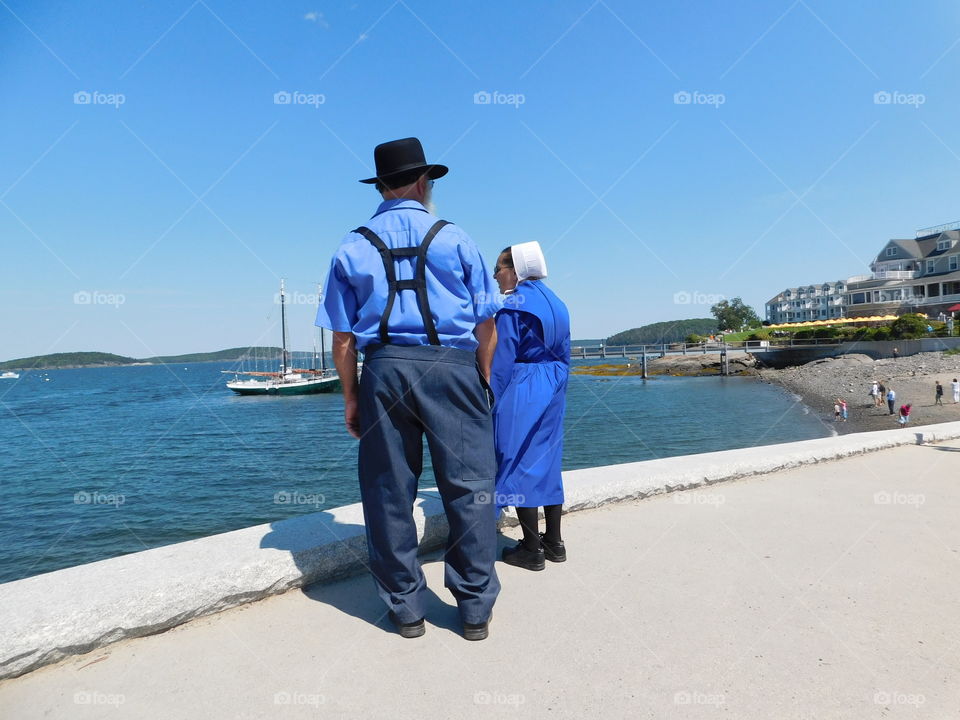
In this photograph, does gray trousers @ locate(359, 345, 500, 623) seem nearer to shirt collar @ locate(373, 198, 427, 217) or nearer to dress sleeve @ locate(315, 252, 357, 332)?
dress sleeve @ locate(315, 252, 357, 332)

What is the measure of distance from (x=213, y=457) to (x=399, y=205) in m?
26.8

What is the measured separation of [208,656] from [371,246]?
178 cm

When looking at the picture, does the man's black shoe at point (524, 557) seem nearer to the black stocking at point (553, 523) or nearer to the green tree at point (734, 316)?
the black stocking at point (553, 523)

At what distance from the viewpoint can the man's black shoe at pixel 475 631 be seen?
2.40m

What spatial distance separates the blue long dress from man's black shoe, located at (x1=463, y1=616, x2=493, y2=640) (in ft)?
2.79

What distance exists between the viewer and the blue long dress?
127 inches

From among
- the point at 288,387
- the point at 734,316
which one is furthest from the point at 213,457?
the point at 734,316

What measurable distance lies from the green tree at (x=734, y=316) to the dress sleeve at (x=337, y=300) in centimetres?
14307

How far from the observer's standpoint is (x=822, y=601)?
2639 millimetres

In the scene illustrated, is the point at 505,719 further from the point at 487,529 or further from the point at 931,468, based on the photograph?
the point at 931,468

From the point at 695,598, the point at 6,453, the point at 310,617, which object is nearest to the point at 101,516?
the point at 310,617

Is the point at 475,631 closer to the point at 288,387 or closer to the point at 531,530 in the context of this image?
the point at 531,530

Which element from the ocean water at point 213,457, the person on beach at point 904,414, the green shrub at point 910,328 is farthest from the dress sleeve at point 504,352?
the green shrub at point 910,328

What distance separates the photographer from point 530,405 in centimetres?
328
